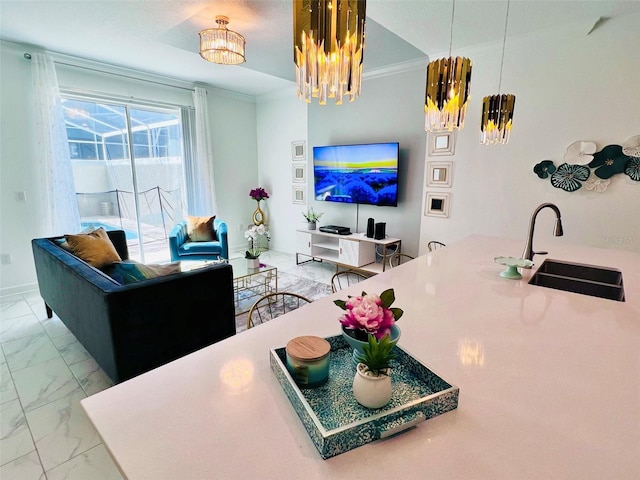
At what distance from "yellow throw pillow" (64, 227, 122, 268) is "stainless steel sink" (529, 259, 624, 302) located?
3.16 metres

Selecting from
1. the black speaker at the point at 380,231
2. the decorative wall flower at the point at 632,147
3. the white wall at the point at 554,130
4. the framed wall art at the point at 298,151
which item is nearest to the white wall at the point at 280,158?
the framed wall art at the point at 298,151

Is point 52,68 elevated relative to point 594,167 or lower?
elevated

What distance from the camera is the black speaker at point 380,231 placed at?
13.2 feet

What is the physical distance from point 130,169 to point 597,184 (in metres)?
5.43

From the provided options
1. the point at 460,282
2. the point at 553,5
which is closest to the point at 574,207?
the point at 553,5

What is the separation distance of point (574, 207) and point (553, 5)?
1.62 metres

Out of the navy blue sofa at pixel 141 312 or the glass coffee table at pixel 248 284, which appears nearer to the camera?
the navy blue sofa at pixel 141 312

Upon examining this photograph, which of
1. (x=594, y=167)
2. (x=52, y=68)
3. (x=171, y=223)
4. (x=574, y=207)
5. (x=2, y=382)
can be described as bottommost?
(x=2, y=382)

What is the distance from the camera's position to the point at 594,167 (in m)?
2.72

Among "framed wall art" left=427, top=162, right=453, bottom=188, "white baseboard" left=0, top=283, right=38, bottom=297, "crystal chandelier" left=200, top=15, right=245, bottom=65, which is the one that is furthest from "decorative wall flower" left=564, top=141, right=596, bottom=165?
"white baseboard" left=0, top=283, right=38, bottom=297

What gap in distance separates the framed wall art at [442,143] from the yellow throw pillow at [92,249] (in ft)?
11.2

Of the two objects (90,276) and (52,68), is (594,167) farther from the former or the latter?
(52,68)

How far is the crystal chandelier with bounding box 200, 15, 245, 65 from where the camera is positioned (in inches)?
104

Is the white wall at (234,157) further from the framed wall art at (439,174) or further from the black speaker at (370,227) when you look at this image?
the framed wall art at (439,174)
